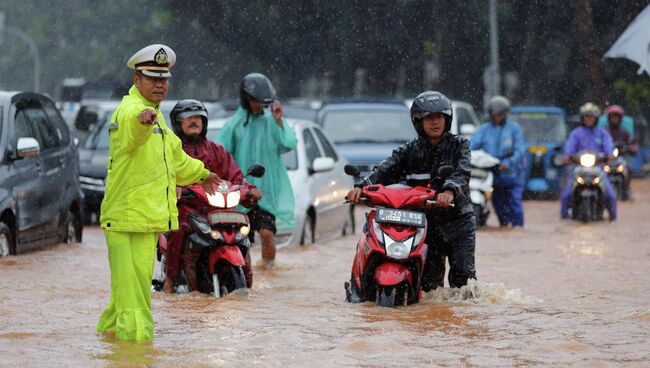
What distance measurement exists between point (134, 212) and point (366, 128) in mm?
16010

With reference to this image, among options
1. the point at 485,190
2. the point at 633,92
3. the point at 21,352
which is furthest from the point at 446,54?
the point at 21,352

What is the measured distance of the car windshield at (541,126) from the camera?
1161 inches

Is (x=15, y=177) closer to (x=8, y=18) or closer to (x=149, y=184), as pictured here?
(x=149, y=184)

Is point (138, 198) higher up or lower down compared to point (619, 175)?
higher up

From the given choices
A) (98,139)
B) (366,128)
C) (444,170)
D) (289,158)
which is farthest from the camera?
(366,128)

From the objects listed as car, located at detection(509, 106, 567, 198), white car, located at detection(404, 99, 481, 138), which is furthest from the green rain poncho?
car, located at detection(509, 106, 567, 198)

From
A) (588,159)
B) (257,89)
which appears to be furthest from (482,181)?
(257,89)

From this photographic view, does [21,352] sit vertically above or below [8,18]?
below

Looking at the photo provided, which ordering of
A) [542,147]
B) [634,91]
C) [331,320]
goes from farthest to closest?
[634,91], [542,147], [331,320]

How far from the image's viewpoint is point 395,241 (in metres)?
10.3

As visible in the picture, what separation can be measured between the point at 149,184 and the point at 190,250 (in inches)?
94.9

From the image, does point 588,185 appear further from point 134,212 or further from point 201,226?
point 134,212

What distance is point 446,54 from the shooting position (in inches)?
1657

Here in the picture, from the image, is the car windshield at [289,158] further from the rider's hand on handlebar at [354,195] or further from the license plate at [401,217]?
the license plate at [401,217]
